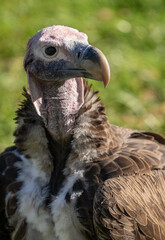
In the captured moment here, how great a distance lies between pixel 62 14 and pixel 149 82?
6.78ft

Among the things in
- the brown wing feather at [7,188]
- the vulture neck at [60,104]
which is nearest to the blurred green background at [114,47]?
the brown wing feather at [7,188]

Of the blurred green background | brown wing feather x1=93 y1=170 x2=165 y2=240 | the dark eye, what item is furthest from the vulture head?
the blurred green background

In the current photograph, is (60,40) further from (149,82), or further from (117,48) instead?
(117,48)

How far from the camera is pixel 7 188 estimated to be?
455cm

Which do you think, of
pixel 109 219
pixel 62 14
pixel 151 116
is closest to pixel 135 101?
pixel 151 116

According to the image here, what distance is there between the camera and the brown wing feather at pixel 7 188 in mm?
4520

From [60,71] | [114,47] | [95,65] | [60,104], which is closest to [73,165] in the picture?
[60,104]

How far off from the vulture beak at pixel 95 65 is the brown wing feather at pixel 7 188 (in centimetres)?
116

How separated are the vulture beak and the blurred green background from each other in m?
2.97

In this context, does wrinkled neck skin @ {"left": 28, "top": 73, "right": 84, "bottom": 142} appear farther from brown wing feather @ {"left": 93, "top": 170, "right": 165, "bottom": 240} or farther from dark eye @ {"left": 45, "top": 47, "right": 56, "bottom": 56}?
brown wing feather @ {"left": 93, "top": 170, "right": 165, "bottom": 240}

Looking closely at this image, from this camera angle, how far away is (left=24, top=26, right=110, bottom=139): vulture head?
3.88m

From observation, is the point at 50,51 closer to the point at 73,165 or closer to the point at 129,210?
the point at 73,165

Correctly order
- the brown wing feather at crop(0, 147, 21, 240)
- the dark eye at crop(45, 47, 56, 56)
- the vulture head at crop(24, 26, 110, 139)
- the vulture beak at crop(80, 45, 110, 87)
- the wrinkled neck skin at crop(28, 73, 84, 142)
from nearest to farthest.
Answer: the vulture beak at crop(80, 45, 110, 87), the vulture head at crop(24, 26, 110, 139), the dark eye at crop(45, 47, 56, 56), the wrinkled neck skin at crop(28, 73, 84, 142), the brown wing feather at crop(0, 147, 21, 240)

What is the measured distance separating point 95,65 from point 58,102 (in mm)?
522
